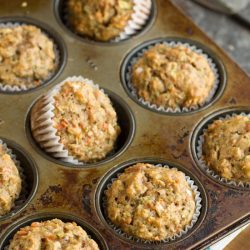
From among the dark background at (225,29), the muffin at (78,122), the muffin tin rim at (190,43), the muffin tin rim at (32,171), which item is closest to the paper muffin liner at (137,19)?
the muffin tin rim at (190,43)

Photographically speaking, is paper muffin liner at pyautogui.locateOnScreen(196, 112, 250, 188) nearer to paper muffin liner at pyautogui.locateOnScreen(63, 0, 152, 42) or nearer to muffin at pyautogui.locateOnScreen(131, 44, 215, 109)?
muffin at pyautogui.locateOnScreen(131, 44, 215, 109)

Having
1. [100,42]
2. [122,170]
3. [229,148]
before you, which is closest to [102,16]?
[100,42]

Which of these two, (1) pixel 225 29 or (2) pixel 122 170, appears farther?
(1) pixel 225 29

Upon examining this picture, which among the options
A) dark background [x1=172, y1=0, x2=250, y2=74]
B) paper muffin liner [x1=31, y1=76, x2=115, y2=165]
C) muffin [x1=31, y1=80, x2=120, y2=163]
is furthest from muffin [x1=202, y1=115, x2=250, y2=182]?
dark background [x1=172, y1=0, x2=250, y2=74]

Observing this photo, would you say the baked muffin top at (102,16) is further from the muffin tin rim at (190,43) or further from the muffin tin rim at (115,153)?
the muffin tin rim at (115,153)

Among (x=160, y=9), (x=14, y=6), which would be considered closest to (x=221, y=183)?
(x=160, y=9)

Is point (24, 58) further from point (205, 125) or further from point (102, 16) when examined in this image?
point (205, 125)
